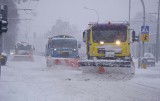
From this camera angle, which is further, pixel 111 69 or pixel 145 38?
pixel 145 38

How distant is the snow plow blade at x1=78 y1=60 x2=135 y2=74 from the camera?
73.9 feet

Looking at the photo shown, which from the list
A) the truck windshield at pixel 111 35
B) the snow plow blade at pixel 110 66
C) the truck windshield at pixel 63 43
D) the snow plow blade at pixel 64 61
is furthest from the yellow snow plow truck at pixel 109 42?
the truck windshield at pixel 63 43

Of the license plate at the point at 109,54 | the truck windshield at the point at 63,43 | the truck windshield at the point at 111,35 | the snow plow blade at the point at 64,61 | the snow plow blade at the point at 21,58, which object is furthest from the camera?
the snow plow blade at the point at 21,58

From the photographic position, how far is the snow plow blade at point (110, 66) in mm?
22534

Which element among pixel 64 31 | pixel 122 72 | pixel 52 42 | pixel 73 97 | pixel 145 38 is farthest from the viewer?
pixel 64 31

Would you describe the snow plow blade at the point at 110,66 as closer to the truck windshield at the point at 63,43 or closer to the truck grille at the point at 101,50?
the truck grille at the point at 101,50

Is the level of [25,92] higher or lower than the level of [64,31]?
lower

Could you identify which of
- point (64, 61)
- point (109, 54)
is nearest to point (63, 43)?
point (64, 61)

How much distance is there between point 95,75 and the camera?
2291 centimetres

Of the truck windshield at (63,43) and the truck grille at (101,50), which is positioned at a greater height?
the truck windshield at (63,43)

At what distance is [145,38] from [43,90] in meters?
13.2

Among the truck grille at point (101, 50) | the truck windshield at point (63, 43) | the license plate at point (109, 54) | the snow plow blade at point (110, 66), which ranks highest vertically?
the truck windshield at point (63, 43)

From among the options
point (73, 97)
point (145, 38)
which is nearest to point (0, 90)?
point (73, 97)

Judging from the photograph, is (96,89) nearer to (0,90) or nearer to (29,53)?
(0,90)
